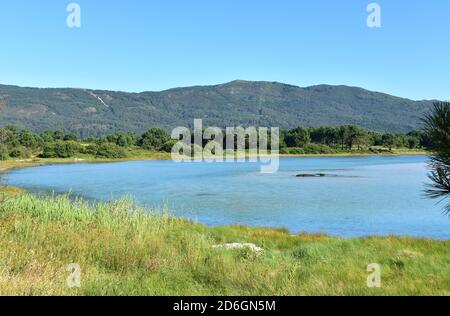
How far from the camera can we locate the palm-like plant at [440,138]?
668cm

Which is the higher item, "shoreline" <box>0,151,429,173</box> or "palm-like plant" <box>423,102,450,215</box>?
"palm-like plant" <box>423,102,450,215</box>

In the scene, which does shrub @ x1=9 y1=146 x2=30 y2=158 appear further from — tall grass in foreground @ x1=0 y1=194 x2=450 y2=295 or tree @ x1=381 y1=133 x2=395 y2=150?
tall grass in foreground @ x1=0 y1=194 x2=450 y2=295

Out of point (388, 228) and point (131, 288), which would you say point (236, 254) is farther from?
point (388, 228)

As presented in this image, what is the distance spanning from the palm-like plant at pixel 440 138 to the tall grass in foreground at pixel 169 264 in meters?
1.75

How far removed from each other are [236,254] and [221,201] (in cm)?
3160

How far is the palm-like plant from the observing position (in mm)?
6684

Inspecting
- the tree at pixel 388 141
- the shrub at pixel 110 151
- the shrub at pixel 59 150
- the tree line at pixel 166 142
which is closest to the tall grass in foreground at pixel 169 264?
the shrub at pixel 59 150

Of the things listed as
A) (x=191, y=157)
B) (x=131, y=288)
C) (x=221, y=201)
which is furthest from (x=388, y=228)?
(x=191, y=157)

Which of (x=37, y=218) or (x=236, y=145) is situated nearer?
(x=37, y=218)

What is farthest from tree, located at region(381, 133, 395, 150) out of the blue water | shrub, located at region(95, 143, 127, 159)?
the blue water

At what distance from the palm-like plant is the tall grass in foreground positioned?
175cm

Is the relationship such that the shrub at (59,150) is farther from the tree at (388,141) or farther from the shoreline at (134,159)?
the tree at (388,141)

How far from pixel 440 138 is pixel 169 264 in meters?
7.17
